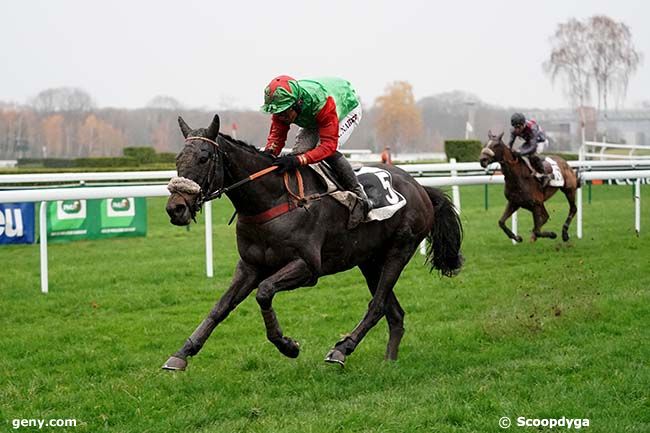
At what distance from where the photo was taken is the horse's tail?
6449 mm

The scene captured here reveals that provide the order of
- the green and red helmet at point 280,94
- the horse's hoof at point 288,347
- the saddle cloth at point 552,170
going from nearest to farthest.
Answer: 1. the green and red helmet at point 280,94
2. the horse's hoof at point 288,347
3. the saddle cloth at point 552,170

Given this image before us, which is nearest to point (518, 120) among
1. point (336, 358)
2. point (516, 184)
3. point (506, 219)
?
point (516, 184)

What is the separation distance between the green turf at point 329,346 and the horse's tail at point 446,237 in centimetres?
52

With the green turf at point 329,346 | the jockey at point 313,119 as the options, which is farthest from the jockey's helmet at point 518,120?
the jockey at point 313,119

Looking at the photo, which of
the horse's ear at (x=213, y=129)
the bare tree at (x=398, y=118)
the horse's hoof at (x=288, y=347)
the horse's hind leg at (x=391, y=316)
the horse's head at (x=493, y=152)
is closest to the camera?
the horse's ear at (x=213, y=129)

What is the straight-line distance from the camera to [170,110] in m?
50.0

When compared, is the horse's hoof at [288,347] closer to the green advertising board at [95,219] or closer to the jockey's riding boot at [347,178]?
the jockey's riding boot at [347,178]

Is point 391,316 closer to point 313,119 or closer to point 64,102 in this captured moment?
point 313,119

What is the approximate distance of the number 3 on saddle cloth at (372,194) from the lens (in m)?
5.34

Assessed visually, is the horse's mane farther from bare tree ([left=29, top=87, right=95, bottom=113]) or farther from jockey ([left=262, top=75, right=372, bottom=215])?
bare tree ([left=29, top=87, right=95, bottom=113])

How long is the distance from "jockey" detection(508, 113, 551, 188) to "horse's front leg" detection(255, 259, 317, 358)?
727 centimetres

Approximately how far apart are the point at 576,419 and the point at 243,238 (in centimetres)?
214

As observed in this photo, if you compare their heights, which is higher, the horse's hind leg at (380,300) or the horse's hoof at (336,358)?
the horse's hind leg at (380,300)

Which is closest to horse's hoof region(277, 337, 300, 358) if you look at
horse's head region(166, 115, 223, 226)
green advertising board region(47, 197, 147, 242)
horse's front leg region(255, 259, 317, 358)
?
horse's front leg region(255, 259, 317, 358)
